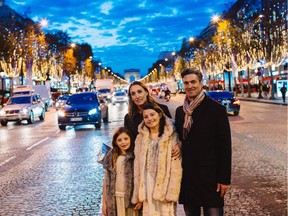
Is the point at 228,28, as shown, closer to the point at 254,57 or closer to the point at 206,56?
the point at 254,57

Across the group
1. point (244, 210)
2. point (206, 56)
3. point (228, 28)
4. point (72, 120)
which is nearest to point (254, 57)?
point (228, 28)

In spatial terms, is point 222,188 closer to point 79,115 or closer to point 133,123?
point 133,123

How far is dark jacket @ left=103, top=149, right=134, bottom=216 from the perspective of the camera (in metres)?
4.40

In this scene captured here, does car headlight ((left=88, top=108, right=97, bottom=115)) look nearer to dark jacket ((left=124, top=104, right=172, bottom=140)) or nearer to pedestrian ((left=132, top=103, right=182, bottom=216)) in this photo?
dark jacket ((left=124, top=104, right=172, bottom=140))

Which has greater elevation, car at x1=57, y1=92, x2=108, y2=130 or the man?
the man

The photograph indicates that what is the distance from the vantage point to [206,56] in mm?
90500

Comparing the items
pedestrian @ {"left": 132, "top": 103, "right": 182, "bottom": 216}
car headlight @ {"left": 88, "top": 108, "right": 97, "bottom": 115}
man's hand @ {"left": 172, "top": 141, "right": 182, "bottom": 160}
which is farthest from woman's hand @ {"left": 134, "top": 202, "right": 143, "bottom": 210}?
car headlight @ {"left": 88, "top": 108, "right": 97, "bottom": 115}

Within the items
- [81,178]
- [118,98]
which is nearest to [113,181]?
[81,178]

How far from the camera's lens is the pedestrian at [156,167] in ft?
13.6

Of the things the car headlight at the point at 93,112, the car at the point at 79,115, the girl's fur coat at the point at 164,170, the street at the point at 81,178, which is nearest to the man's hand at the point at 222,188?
the girl's fur coat at the point at 164,170

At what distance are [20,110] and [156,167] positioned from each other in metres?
26.4

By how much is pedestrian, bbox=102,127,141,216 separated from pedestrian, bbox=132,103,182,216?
14cm

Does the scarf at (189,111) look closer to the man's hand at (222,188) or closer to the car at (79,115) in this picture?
the man's hand at (222,188)

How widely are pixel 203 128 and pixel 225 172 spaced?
408 millimetres
